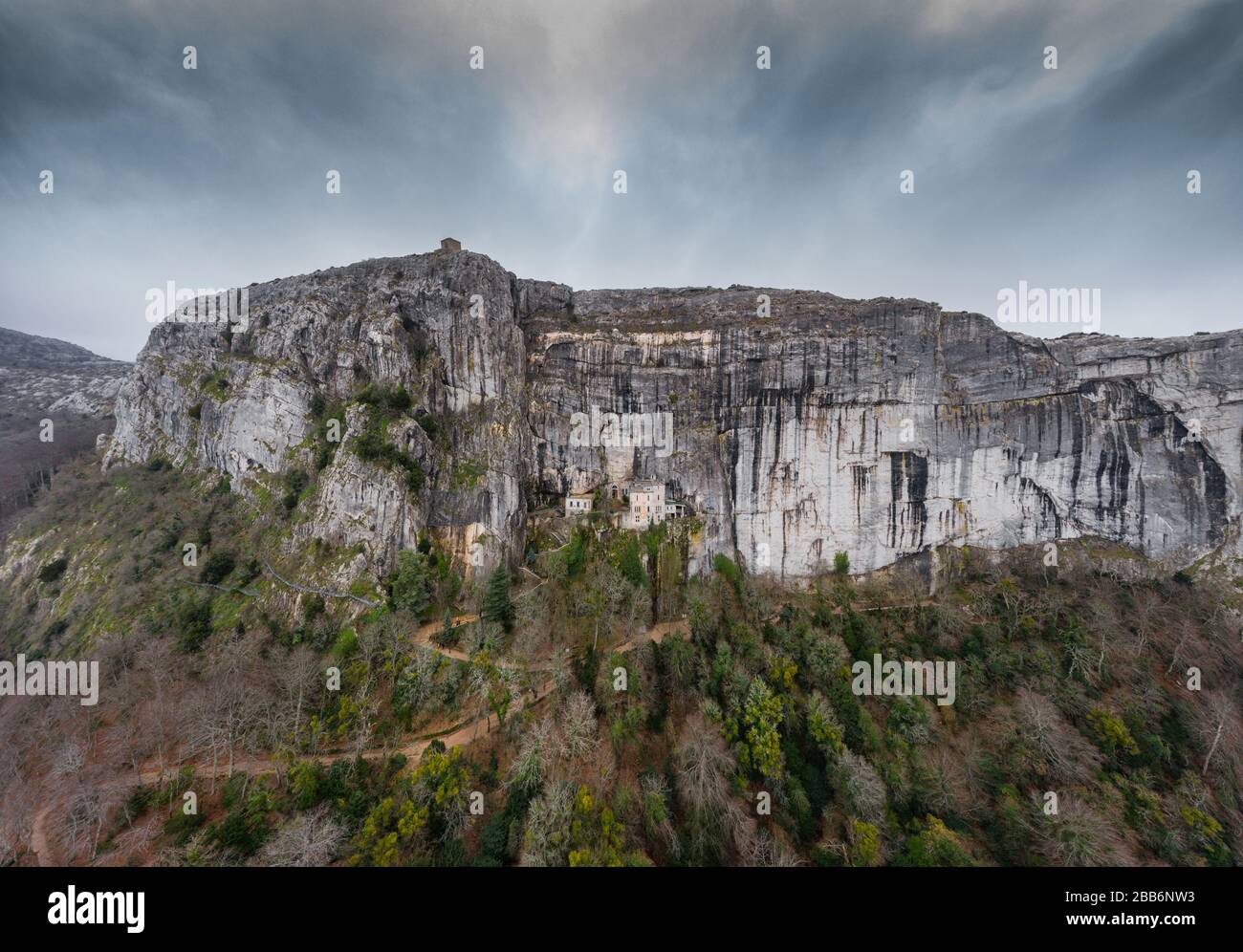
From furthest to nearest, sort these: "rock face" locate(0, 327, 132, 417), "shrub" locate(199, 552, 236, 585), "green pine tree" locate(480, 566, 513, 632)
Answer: "rock face" locate(0, 327, 132, 417)
"shrub" locate(199, 552, 236, 585)
"green pine tree" locate(480, 566, 513, 632)

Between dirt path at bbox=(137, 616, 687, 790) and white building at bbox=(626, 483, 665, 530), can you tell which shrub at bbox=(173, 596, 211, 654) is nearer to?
dirt path at bbox=(137, 616, 687, 790)

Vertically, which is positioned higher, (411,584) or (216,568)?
(216,568)

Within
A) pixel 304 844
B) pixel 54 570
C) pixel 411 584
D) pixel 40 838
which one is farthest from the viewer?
pixel 54 570

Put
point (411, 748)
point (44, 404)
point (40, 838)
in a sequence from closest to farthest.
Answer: point (40, 838) → point (411, 748) → point (44, 404)

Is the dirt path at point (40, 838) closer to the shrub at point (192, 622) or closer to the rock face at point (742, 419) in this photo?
the shrub at point (192, 622)

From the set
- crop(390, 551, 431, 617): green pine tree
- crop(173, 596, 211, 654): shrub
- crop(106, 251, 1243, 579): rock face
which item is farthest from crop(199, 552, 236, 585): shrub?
crop(390, 551, 431, 617): green pine tree

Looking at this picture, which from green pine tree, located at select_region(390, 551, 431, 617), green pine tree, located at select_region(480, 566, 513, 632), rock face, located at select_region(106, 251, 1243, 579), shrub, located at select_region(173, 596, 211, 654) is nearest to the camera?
shrub, located at select_region(173, 596, 211, 654)

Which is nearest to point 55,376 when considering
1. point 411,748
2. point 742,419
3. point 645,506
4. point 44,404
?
point 44,404

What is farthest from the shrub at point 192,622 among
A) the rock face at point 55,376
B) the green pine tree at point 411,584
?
the rock face at point 55,376

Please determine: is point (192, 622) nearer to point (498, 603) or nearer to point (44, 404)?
point (498, 603)

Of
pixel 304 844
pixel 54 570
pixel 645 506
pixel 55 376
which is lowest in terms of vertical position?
pixel 304 844
